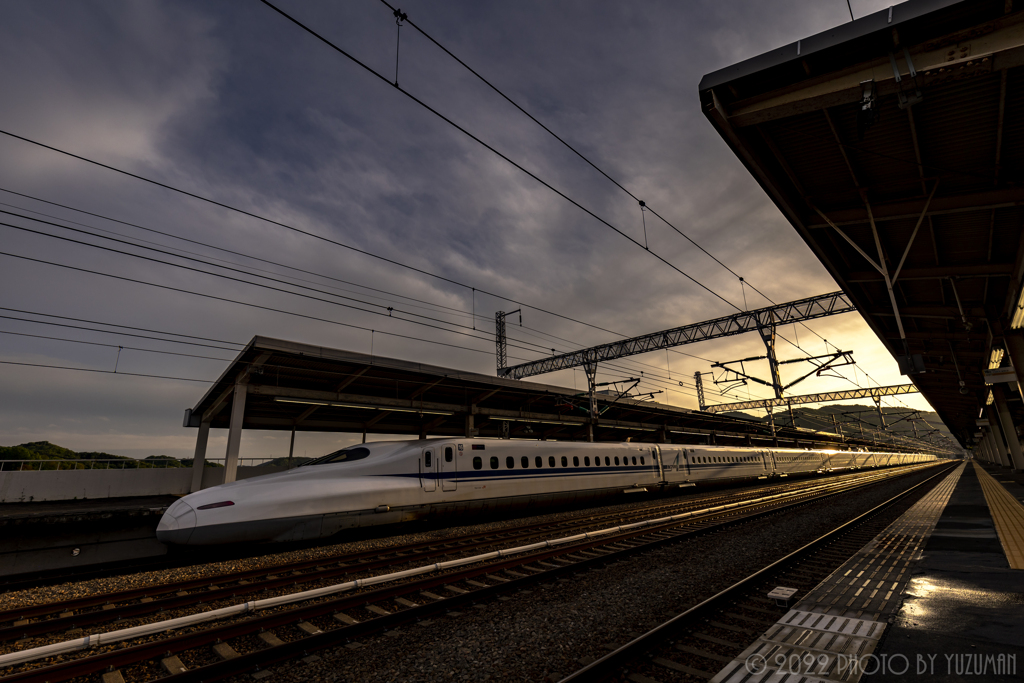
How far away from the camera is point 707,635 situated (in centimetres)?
530

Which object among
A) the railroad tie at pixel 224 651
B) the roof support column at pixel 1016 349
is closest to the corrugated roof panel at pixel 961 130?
the roof support column at pixel 1016 349

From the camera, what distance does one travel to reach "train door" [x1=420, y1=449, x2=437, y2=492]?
12.9 metres

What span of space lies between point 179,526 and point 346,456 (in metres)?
3.97

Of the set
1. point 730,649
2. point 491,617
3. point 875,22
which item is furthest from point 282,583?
point 875,22

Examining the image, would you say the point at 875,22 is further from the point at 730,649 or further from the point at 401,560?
the point at 401,560

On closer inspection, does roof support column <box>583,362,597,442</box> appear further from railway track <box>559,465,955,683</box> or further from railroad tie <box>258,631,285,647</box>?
railroad tie <box>258,631,285,647</box>

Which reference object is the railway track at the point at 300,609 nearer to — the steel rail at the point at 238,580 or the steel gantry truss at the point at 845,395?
the steel rail at the point at 238,580

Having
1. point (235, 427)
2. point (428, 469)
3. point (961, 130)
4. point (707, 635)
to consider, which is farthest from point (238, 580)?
point (961, 130)

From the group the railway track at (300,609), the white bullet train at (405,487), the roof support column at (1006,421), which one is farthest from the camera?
the roof support column at (1006,421)

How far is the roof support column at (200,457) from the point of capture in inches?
918

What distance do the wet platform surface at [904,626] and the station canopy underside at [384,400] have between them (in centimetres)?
1563

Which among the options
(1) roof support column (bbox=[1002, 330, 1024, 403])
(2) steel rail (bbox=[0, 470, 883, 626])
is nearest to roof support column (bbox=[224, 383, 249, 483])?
(2) steel rail (bbox=[0, 470, 883, 626])

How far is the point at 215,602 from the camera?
7031mm

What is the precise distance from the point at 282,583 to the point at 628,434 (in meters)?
39.9
